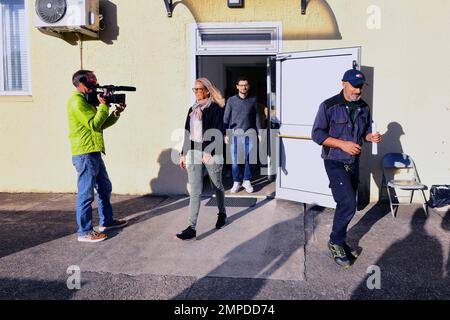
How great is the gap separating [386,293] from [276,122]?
11.8 feet

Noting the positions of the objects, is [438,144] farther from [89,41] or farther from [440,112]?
[89,41]

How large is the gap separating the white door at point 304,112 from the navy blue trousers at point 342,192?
1792 millimetres

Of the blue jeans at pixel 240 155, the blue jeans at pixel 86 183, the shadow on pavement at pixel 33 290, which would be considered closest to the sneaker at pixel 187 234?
the blue jeans at pixel 86 183

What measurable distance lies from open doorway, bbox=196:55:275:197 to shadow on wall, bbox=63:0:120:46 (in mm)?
1445

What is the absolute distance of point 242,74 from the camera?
13.2 meters

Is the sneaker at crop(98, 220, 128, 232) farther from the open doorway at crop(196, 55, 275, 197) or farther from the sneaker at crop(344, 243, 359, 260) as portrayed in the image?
the sneaker at crop(344, 243, 359, 260)

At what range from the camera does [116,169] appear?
6.92 metres

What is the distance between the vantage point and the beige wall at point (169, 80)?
6.14m

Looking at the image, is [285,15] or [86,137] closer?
[86,137]

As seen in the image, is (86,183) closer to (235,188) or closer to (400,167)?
(235,188)

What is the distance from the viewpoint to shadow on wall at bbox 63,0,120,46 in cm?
665

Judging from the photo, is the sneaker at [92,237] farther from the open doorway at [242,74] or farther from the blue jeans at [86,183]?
the open doorway at [242,74]

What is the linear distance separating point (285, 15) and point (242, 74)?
685 cm

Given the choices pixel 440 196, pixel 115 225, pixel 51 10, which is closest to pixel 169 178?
pixel 115 225
